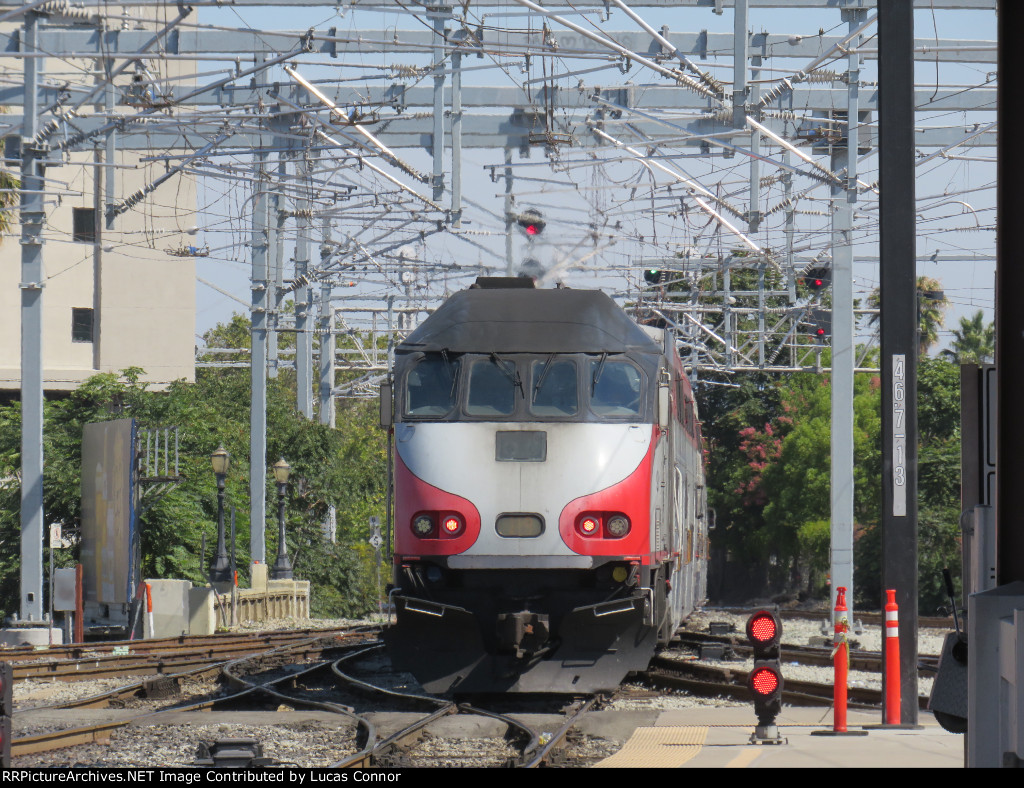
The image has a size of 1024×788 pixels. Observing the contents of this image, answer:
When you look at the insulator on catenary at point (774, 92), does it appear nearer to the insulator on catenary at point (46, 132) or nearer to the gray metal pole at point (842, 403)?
the gray metal pole at point (842, 403)

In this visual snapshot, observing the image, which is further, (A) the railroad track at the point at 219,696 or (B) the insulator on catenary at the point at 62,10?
(B) the insulator on catenary at the point at 62,10

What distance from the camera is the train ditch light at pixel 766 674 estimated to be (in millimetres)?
9750

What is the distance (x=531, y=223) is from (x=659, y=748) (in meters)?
15.1

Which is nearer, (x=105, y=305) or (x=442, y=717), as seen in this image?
(x=442, y=717)

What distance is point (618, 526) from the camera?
12555 mm

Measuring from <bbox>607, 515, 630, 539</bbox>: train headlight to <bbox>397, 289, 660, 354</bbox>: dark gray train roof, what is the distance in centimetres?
168

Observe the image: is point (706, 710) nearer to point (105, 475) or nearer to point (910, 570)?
point (910, 570)

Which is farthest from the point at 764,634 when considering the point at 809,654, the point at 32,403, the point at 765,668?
the point at 32,403

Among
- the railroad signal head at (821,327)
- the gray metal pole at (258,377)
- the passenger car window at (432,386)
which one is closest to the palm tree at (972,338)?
the railroad signal head at (821,327)

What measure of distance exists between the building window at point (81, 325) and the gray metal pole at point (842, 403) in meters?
33.3

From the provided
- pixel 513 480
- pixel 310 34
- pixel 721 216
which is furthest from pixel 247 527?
Result: pixel 513 480

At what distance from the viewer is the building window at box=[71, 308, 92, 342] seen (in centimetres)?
4959

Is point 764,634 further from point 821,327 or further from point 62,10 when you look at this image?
point 821,327

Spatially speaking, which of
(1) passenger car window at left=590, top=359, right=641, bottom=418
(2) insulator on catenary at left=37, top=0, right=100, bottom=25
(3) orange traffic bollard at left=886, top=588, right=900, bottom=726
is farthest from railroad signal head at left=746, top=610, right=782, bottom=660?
(2) insulator on catenary at left=37, top=0, right=100, bottom=25
